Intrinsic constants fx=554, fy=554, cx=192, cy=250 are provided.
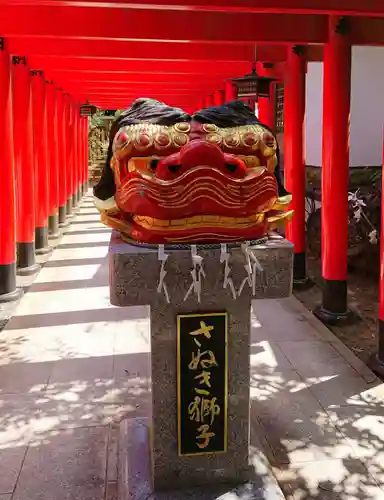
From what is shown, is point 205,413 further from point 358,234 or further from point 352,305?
point 358,234

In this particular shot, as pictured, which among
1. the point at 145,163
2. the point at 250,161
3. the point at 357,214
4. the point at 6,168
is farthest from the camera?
the point at 357,214

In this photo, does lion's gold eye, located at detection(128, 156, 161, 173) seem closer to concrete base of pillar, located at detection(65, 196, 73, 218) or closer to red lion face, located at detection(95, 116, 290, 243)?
red lion face, located at detection(95, 116, 290, 243)

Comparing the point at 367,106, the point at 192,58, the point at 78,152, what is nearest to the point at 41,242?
the point at 192,58

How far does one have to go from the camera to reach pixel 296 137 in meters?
8.93

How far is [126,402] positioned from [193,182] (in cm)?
276

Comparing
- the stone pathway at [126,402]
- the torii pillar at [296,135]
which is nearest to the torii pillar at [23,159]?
the stone pathway at [126,402]

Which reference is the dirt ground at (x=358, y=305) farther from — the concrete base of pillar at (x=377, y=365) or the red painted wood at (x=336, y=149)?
the red painted wood at (x=336, y=149)

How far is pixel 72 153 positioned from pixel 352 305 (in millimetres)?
12794

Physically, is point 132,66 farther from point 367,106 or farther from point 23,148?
point 367,106

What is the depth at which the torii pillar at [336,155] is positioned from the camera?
6922 mm

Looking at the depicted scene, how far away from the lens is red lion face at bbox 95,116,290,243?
118 inches

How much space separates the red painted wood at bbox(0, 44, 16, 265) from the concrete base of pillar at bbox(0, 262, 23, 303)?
9cm

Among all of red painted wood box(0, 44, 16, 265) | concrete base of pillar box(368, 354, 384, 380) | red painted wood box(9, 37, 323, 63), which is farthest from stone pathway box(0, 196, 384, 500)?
red painted wood box(9, 37, 323, 63)

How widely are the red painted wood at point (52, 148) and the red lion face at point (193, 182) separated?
409 inches
